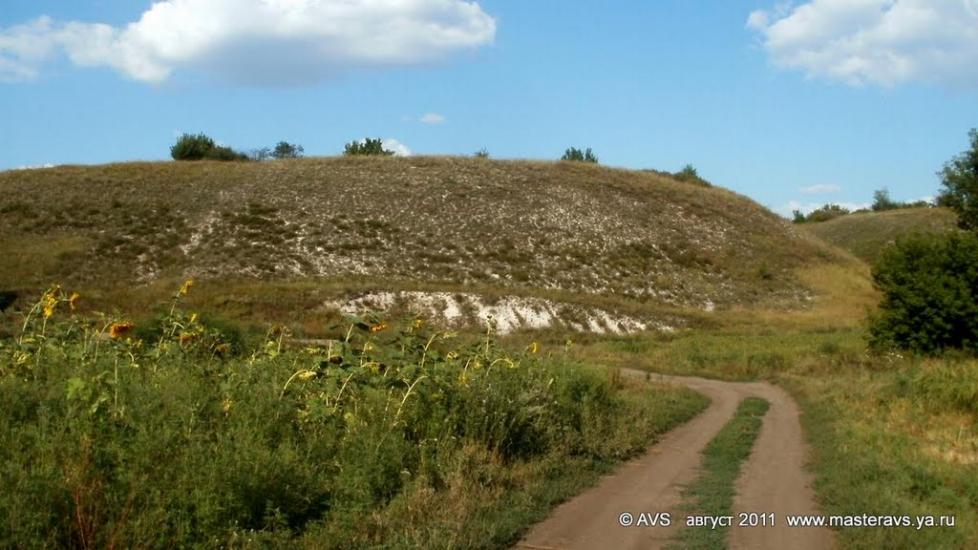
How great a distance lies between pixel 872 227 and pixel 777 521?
107 metres

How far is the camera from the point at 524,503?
Result: 9.21m

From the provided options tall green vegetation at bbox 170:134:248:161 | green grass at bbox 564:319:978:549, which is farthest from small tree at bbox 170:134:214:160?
green grass at bbox 564:319:978:549

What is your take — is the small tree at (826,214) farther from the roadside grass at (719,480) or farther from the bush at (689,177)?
the roadside grass at (719,480)

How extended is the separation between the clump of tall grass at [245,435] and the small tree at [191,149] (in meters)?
72.5

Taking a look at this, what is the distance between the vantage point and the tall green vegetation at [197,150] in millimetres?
80312

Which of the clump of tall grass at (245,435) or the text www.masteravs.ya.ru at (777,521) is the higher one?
the clump of tall grass at (245,435)

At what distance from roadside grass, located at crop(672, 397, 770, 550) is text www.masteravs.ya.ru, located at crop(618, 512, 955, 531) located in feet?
0.52

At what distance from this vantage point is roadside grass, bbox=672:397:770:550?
8462 mm

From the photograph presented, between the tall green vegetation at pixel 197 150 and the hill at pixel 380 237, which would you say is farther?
the tall green vegetation at pixel 197 150

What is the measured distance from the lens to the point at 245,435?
25.1 feet

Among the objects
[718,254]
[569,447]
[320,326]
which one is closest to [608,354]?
[320,326]

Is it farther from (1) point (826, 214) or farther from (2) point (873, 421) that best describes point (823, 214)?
(2) point (873, 421)

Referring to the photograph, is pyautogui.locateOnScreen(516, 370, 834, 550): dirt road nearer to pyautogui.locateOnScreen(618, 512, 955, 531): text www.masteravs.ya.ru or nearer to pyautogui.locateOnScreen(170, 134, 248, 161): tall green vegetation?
pyautogui.locateOnScreen(618, 512, 955, 531): text www.masteravs.ya.ru

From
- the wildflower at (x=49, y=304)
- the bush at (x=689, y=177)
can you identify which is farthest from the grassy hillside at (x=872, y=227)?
the wildflower at (x=49, y=304)
